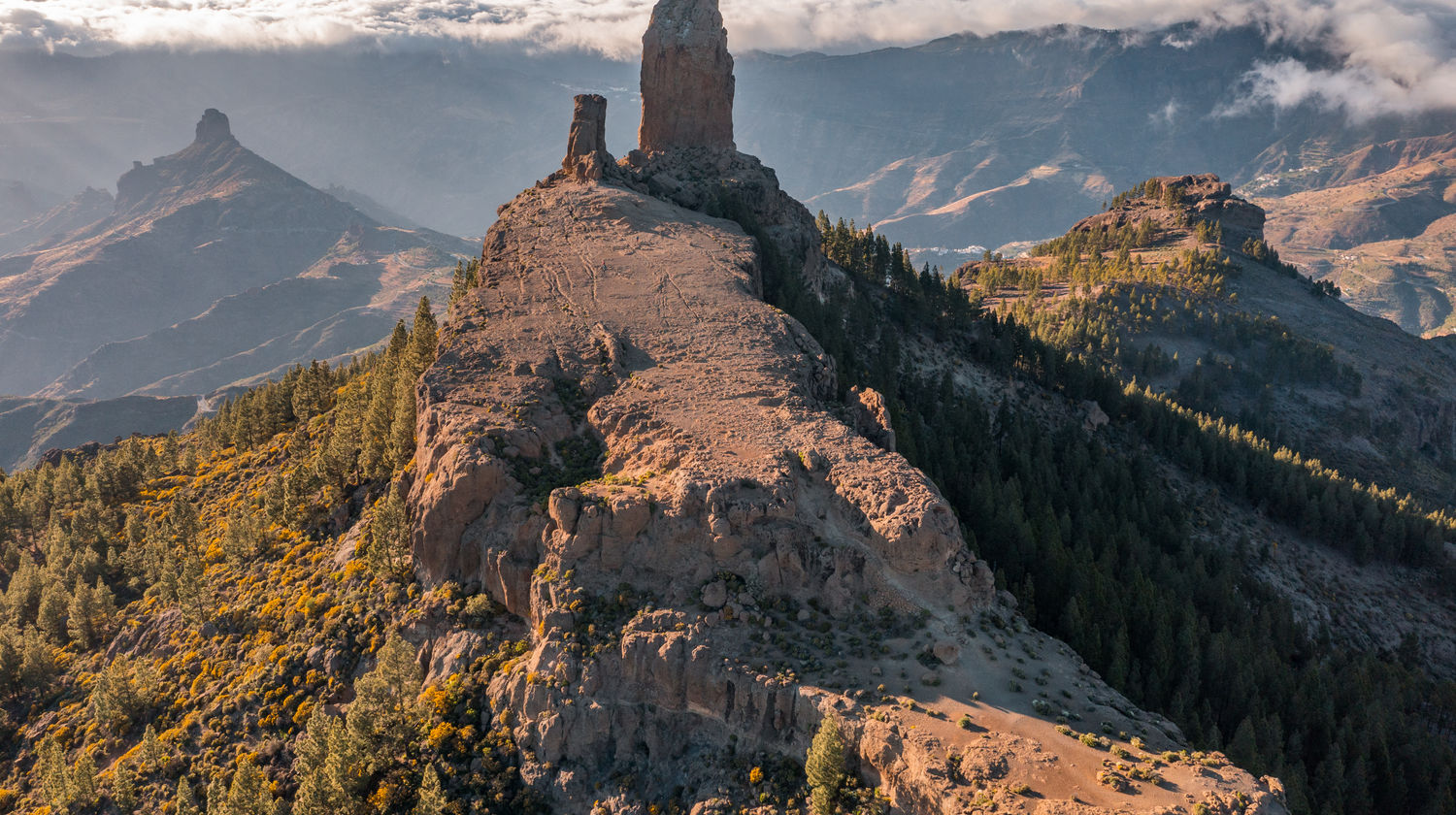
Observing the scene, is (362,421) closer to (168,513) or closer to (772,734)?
(168,513)

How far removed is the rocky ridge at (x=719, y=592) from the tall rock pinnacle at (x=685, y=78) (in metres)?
82.7

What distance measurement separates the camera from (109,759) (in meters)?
82.2

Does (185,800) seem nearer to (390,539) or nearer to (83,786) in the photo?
(83,786)

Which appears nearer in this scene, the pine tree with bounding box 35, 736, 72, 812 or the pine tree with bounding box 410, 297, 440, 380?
the pine tree with bounding box 35, 736, 72, 812

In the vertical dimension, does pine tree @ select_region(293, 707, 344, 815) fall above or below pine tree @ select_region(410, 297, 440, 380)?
below

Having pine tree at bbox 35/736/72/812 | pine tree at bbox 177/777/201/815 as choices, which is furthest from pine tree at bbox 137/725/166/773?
pine tree at bbox 177/777/201/815

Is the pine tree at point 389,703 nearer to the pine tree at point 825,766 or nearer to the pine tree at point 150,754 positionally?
the pine tree at point 150,754

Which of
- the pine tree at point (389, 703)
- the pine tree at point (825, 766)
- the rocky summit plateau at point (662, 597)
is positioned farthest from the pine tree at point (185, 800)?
the pine tree at point (825, 766)

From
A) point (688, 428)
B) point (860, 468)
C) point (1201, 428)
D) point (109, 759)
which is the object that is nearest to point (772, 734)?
point (860, 468)

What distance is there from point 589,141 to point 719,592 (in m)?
95.6

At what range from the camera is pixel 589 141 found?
14050cm

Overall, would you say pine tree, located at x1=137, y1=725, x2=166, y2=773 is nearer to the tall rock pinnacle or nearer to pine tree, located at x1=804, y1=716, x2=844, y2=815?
pine tree, located at x1=804, y1=716, x2=844, y2=815

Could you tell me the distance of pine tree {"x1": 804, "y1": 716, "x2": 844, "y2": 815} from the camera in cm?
5541

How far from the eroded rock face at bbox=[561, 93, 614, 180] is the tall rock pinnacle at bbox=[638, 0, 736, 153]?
19898 mm
